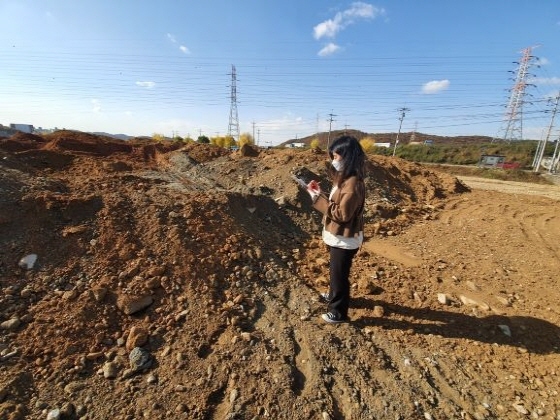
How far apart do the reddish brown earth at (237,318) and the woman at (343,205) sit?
69 centimetres

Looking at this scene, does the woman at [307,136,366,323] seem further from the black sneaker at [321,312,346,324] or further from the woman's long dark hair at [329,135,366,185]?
the black sneaker at [321,312,346,324]

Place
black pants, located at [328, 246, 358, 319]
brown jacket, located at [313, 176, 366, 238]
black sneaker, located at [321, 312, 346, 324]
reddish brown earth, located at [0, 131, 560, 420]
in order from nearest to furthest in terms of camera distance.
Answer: reddish brown earth, located at [0, 131, 560, 420]
brown jacket, located at [313, 176, 366, 238]
black pants, located at [328, 246, 358, 319]
black sneaker, located at [321, 312, 346, 324]

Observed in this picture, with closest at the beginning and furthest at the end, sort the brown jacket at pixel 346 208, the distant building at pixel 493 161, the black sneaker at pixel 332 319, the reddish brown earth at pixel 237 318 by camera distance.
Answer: the reddish brown earth at pixel 237 318, the brown jacket at pixel 346 208, the black sneaker at pixel 332 319, the distant building at pixel 493 161

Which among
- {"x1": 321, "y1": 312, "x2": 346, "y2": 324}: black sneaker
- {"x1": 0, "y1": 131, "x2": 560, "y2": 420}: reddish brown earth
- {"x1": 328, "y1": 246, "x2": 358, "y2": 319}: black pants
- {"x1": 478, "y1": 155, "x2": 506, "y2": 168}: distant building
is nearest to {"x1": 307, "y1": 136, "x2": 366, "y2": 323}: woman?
{"x1": 328, "y1": 246, "x2": 358, "y2": 319}: black pants

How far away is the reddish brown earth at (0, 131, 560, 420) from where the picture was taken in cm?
247

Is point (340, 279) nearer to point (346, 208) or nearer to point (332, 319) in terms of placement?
point (332, 319)

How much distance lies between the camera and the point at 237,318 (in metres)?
3.20

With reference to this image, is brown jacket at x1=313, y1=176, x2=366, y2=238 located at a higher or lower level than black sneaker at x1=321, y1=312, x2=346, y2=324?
higher

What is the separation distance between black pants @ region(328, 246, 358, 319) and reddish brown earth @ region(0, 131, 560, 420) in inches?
7.7

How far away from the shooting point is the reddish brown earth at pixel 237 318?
247 cm

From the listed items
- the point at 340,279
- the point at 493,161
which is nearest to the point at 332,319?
the point at 340,279

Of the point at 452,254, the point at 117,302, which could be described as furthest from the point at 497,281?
the point at 117,302

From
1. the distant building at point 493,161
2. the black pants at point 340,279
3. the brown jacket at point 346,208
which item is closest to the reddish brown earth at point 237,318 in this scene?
the black pants at point 340,279

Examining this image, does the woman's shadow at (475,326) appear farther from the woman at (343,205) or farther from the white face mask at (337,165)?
the white face mask at (337,165)
